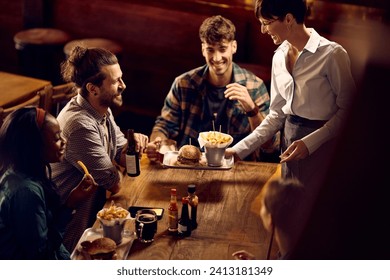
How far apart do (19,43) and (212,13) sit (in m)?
1.58

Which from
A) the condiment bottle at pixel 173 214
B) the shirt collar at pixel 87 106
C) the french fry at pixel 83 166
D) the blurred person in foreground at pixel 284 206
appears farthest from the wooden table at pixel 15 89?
the blurred person in foreground at pixel 284 206

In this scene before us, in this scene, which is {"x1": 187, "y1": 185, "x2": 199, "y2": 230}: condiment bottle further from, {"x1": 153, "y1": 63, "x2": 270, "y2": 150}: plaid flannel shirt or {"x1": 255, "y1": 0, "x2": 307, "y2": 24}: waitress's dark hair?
{"x1": 153, "y1": 63, "x2": 270, "y2": 150}: plaid flannel shirt

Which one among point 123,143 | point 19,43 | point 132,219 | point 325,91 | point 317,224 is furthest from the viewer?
point 19,43

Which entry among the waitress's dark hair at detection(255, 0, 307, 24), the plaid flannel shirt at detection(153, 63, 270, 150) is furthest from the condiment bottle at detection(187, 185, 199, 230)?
the plaid flannel shirt at detection(153, 63, 270, 150)

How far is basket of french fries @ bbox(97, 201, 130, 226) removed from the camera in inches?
117

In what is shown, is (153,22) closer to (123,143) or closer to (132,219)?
(123,143)

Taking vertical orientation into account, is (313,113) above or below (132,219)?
above

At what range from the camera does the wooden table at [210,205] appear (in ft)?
9.80

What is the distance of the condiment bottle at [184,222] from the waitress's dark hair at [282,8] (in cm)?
100

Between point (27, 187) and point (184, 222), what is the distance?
67cm

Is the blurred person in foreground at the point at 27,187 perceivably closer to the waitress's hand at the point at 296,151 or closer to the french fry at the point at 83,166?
the french fry at the point at 83,166

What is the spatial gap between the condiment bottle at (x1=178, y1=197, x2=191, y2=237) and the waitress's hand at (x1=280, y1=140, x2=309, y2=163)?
63 centimetres

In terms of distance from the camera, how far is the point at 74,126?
136 inches
